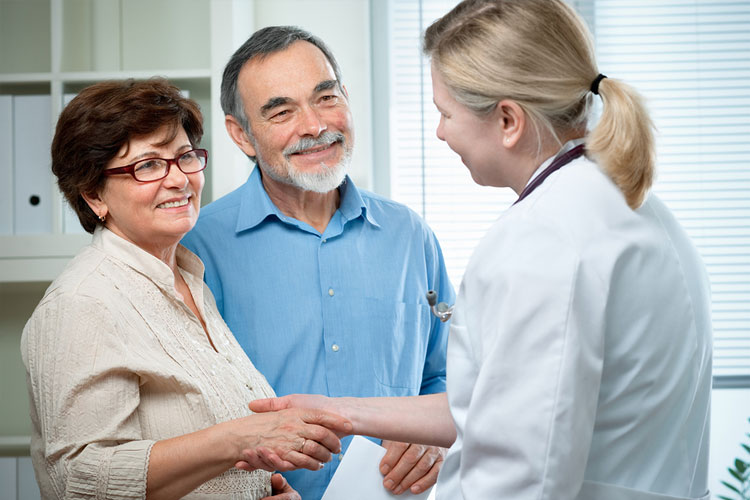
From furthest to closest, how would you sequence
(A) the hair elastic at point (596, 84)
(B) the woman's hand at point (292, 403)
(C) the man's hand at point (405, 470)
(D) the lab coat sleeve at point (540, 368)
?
(C) the man's hand at point (405, 470), (B) the woman's hand at point (292, 403), (A) the hair elastic at point (596, 84), (D) the lab coat sleeve at point (540, 368)

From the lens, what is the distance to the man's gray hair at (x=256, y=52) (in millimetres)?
1719

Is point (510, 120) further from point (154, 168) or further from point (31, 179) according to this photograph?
point (31, 179)

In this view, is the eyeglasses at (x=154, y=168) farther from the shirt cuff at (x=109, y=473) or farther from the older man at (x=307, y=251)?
the shirt cuff at (x=109, y=473)

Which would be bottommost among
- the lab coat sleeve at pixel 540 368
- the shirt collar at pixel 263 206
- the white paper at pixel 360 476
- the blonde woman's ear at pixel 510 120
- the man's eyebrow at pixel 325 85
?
the white paper at pixel 360 476

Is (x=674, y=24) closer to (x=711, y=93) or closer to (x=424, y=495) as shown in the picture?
(x=711, y=93)

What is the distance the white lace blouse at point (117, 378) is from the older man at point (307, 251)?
0.25 meters

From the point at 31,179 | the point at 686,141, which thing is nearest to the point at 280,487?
the point at 31,179

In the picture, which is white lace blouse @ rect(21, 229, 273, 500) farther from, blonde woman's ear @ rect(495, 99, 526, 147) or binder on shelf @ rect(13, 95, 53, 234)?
binder on shelf @ rect(13, 95, 53, 234)

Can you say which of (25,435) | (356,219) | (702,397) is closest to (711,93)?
(356,219)

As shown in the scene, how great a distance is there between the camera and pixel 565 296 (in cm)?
86

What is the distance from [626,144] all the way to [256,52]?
1.07 m

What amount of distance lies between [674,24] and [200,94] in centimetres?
192

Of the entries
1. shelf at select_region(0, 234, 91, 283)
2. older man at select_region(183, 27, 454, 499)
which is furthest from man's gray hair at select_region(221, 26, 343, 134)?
shelf at select_region(0, 234, 91, 283)

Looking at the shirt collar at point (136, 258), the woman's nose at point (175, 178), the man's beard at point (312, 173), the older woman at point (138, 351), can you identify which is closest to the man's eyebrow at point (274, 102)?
the man's beard at point (312, 173)
